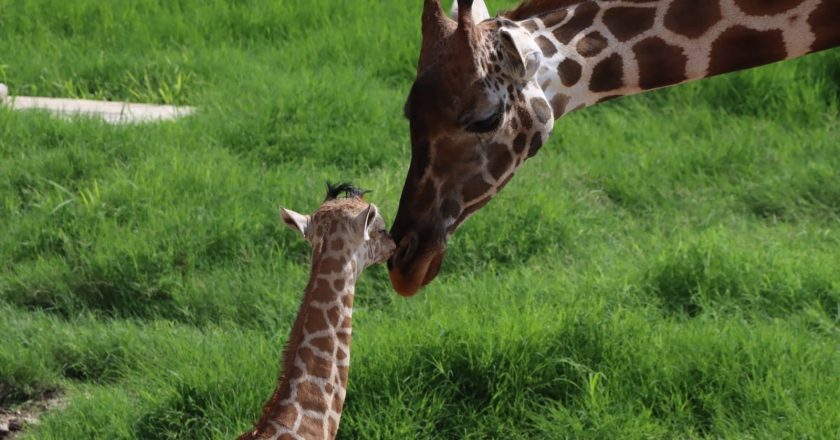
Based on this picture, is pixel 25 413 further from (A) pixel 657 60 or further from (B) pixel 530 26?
(A) pixel 657 60

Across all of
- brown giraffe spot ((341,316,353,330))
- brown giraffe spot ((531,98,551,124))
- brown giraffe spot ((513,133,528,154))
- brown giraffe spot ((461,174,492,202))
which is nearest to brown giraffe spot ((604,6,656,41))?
brown giraffe spot ((531,98,551,124))

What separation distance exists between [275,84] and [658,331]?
123 inches

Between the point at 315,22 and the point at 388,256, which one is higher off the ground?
the point at 388,256

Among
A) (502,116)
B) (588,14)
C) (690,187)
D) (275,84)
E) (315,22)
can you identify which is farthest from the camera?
(315,22)

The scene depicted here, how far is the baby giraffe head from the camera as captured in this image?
4.26m

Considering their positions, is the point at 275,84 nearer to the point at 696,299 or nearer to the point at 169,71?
the point at 169,71

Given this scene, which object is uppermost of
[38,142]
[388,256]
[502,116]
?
[502,116]

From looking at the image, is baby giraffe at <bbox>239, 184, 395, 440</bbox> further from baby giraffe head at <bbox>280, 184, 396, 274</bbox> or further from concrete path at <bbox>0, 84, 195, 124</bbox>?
concrete path at <bbox>0, 84, 195, 124</bbox>

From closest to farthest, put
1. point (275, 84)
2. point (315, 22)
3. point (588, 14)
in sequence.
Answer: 1. point (588, 14)
2. point (275, 84)
3. point (315, 22)

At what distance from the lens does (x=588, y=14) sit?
14.2ft

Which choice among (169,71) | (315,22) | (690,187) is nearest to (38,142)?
(169,71)

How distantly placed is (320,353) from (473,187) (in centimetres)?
71

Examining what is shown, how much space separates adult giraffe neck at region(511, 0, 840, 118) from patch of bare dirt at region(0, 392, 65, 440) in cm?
248

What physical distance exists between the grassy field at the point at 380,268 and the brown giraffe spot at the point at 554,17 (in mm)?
1450
